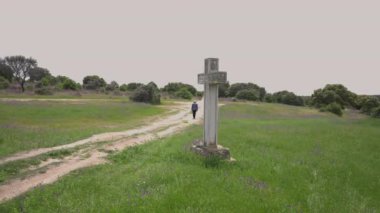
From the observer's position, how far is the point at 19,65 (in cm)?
8956

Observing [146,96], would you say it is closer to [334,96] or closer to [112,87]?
[112,87]

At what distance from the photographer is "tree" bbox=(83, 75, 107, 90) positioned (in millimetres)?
96375

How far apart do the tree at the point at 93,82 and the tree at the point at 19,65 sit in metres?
18.8

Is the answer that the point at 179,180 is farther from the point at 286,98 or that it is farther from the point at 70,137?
the point at 286,98

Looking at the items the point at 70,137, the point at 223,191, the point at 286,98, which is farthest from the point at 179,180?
the point at 286,98

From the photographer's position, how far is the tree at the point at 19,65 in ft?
287

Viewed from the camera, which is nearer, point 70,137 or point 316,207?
point 316,207

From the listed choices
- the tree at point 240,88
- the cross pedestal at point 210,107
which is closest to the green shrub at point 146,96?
the cross pedestal at point 210,107

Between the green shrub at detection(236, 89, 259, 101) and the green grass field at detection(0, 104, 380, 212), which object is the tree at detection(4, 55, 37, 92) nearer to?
the green shrub at detection(236, 89, 259, 101)

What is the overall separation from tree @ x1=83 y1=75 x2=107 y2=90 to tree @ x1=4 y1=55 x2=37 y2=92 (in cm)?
1879

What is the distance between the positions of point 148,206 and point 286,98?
96.1 metres

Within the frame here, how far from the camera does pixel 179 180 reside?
6.89m

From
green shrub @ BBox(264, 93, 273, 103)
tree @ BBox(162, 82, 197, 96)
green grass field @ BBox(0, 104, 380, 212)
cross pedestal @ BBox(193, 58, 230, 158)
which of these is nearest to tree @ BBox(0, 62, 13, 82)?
tree @ BBox(162, 82, 197, 96)

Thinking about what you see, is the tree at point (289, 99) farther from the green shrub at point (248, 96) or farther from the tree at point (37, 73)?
the tree at point (37, 73)
